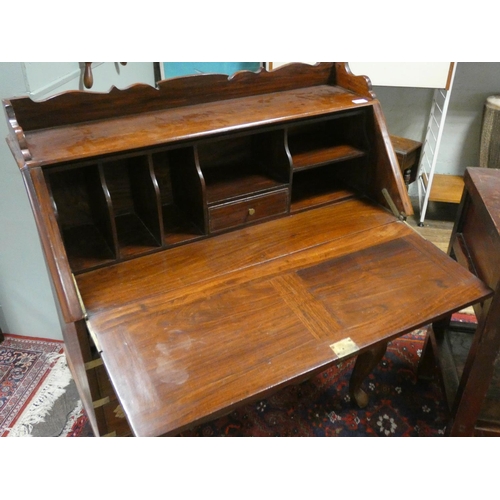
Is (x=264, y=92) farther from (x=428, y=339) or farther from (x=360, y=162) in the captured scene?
(x=428, y=339)

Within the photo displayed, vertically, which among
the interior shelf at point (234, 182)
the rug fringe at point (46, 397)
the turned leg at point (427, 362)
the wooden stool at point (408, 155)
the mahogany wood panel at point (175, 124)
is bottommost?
the rug fringe at point (46, 397)

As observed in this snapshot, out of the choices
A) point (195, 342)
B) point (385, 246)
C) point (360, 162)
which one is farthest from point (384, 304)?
point (360, 162)

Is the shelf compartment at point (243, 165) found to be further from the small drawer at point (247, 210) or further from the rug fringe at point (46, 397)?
the rug fringe at point (46, 397)

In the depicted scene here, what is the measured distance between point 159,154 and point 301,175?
57 centimetres

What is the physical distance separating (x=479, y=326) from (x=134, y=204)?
1.11m

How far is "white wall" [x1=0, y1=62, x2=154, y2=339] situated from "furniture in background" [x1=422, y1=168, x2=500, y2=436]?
1456 mm

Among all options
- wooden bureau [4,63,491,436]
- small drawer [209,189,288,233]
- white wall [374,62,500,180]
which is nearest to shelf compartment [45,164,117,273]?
wooden bureau [4,63,491,436]

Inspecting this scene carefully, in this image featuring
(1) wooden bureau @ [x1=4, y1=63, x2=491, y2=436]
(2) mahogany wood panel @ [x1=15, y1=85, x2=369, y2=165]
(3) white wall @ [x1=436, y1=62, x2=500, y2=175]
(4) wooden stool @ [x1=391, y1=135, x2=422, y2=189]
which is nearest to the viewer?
(1) wooden bureau @ [x1=4, y1=63, x2=491, y2=436]

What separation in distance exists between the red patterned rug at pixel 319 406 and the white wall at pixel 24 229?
16cm

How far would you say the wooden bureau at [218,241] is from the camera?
1104 mm

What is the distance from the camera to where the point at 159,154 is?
151cm

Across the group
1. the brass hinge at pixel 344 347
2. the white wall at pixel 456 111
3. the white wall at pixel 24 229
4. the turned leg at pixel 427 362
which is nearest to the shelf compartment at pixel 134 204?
the white wall at pixel 24 229

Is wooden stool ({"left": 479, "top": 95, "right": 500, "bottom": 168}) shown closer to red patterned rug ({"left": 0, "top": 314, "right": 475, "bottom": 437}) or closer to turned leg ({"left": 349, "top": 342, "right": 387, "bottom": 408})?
red patterned rug ({"left": 0, "top": 314, "right": 475, "bottom": 437})

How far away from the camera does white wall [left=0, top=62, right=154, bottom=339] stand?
5.15 feet
